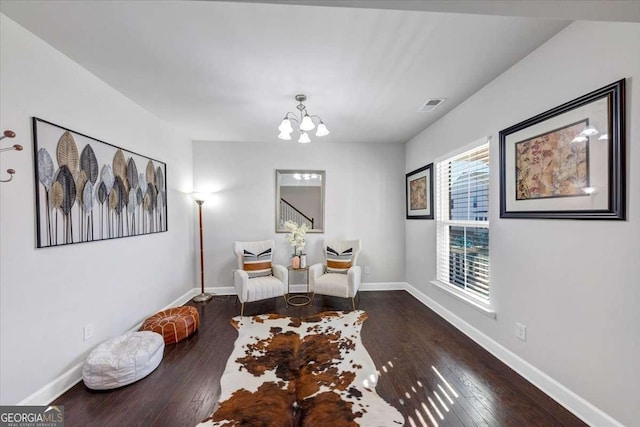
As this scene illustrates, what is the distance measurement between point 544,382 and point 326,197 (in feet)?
10.9

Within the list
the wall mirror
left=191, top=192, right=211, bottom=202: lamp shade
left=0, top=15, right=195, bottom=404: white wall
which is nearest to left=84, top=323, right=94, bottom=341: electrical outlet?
left=0, top=15, right=195, bottom=404: white wall

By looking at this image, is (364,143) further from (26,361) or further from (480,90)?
(26,361)

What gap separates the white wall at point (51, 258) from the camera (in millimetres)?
1600

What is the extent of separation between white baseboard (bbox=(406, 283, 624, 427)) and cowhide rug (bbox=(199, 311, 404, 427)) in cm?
115

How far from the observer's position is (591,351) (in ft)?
5.25

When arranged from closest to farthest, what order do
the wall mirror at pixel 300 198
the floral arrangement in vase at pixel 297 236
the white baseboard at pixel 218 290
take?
the floral arrangement in vase at pixel 297 236 < the white baseboard at pixel 218 290 < the wall mirror at pixel 300 198

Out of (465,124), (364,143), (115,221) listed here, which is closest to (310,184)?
(364,143)

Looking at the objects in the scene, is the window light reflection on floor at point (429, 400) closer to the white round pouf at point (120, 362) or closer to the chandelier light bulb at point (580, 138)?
the white round pouf at point (120, 362)

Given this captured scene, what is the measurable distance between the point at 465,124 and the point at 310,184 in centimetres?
245

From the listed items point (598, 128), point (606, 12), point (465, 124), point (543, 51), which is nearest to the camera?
point (606, 12)

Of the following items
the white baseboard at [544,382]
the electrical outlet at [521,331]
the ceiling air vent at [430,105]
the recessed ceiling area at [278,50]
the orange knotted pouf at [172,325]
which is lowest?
the white baseboard at [544,382]

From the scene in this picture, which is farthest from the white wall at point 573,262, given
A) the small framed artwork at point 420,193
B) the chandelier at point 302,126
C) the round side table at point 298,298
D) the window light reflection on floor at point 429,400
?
the round side table at point 298,298

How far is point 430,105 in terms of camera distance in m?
2.88

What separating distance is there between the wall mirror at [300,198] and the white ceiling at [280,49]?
155 centimetres
